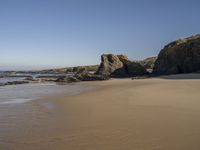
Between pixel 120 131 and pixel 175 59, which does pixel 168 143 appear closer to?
pixel 120 131

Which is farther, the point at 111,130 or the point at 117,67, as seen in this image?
the point at 117,67

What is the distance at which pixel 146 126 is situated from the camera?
678 cm

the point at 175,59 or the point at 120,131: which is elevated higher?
the point at 175,59

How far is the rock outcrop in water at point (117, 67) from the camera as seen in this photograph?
155ft

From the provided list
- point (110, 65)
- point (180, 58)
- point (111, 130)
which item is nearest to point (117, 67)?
point (110, 65)

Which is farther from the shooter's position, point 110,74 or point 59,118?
point 110,74

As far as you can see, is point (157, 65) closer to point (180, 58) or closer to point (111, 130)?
point (180, 58)

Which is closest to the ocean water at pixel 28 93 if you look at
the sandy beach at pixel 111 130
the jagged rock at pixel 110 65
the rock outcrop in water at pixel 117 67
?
the sandy beach at pixel 111 130

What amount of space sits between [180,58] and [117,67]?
36.3 ft

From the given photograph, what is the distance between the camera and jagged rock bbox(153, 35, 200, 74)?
4053 centimetres

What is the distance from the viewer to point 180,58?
43.4 m

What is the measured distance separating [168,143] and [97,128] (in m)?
2.10

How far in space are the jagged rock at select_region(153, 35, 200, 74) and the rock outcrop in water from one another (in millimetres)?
3246

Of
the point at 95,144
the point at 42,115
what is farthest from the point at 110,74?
the point at 95,144
